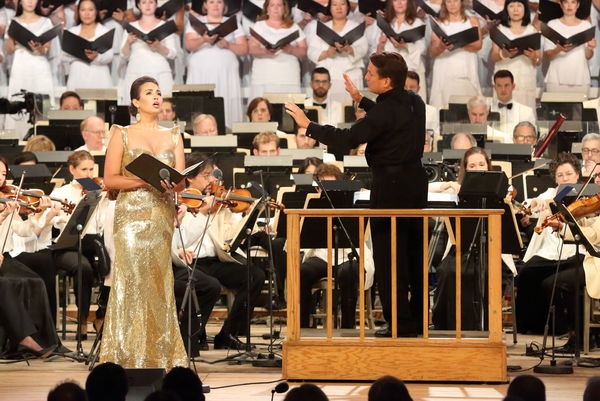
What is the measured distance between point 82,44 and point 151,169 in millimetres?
7976

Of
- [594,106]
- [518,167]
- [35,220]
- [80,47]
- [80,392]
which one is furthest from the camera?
[80,47]

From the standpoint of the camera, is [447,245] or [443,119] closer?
[447,245]

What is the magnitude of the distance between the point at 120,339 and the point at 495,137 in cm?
643

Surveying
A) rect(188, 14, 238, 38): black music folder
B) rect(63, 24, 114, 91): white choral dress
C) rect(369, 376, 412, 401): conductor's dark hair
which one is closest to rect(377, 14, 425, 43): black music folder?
rect(188, 14, 238, 38): black music folder

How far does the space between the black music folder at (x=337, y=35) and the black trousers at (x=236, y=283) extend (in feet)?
19.3

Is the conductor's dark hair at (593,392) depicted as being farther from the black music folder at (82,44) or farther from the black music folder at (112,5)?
the black music folder at (112,5)

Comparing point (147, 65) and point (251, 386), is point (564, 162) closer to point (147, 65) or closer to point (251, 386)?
point (251, 386)

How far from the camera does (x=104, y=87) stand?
41.9 ft

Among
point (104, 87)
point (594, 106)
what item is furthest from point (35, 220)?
point (594, 106)

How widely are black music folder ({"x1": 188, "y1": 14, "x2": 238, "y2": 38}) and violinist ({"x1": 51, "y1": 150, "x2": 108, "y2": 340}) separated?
5.24m

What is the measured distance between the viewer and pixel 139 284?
5.39m

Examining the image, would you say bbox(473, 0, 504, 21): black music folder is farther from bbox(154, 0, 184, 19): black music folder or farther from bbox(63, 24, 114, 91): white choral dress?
bbox(63, 24, 114, 91): white choral dress

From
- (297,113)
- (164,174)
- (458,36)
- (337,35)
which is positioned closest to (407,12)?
(458,36)

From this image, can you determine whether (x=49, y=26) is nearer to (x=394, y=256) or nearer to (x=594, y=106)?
(x=594, y=106)
